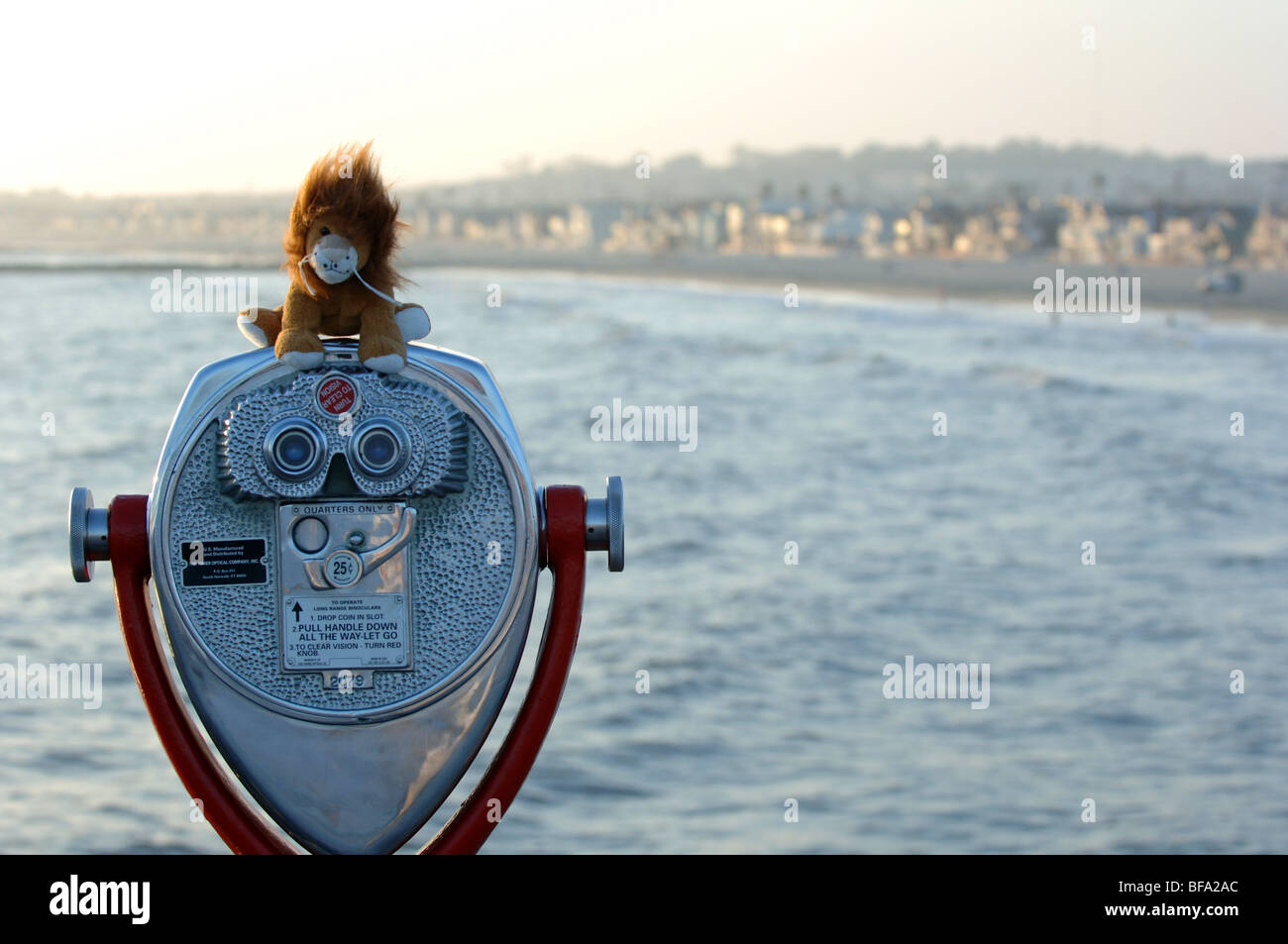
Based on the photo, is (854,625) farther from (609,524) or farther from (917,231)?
(917,231)

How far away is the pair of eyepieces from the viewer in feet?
6.34

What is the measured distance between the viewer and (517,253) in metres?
118

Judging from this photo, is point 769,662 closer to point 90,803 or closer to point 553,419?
point 90,803

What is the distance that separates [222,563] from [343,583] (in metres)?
0.15

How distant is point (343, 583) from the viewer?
6.40ft

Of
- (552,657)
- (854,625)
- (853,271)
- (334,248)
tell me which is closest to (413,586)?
(552,657)

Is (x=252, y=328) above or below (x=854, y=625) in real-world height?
above

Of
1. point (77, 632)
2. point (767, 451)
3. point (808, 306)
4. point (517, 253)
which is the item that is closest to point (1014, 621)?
point (77, 632)

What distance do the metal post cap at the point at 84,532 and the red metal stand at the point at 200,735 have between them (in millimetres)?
12

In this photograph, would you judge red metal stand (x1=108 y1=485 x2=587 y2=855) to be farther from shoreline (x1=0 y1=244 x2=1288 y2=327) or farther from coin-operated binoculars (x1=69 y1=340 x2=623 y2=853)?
shoreline (x1=0 y1=244 x2=1288 y2=327)

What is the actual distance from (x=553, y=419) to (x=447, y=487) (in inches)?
712

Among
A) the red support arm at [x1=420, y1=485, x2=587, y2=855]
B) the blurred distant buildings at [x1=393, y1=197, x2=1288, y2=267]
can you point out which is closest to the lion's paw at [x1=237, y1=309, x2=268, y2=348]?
the red support arm at [x1=420, y1=485, x2=587, y2=855]

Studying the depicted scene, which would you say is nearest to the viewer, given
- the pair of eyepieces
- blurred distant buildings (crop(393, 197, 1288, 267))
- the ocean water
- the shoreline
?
the pair of eyepieces

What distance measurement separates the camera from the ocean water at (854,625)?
6.84m
